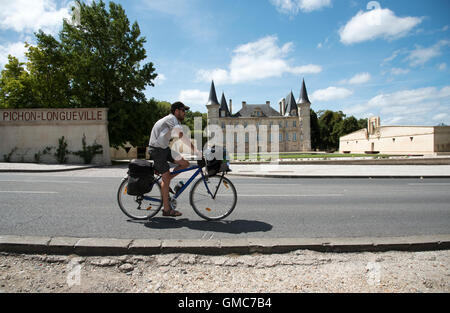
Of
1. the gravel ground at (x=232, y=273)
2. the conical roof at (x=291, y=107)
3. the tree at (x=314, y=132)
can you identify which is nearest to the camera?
the gravel ground at (x=232, y=273)

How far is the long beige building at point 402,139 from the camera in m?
29.6

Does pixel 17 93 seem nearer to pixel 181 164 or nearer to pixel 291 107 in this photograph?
pixel 181 164

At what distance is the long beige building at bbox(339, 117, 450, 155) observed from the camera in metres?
29.6

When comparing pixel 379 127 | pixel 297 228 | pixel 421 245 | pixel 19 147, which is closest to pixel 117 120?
pixel 19 147

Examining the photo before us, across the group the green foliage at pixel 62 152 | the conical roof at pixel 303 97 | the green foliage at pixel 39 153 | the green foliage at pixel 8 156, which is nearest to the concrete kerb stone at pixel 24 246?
the green foliage at pixel 62 152

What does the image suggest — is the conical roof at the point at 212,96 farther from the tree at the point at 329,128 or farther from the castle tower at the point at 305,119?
the tree at the point at 329,128

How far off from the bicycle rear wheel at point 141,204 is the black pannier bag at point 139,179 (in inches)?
6.2

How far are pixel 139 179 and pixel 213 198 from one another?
1.31 meters

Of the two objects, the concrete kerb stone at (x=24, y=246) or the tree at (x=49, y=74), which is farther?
the tree at (x=49, y=74)

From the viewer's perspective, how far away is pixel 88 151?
1805 centimetres

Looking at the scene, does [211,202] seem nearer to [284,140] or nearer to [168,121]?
[168,121]

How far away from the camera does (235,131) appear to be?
69.5 m

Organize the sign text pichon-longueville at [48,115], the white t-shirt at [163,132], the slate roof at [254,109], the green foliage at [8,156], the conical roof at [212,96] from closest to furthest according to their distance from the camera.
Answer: the white t-shirt at [163,132] < the green foliage at [8,156] < the sign text pichon-longueville at [48,115] < the conical roof at [212,96] < the slate roof at [254,109]

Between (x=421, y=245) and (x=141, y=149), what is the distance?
32.5 metres
